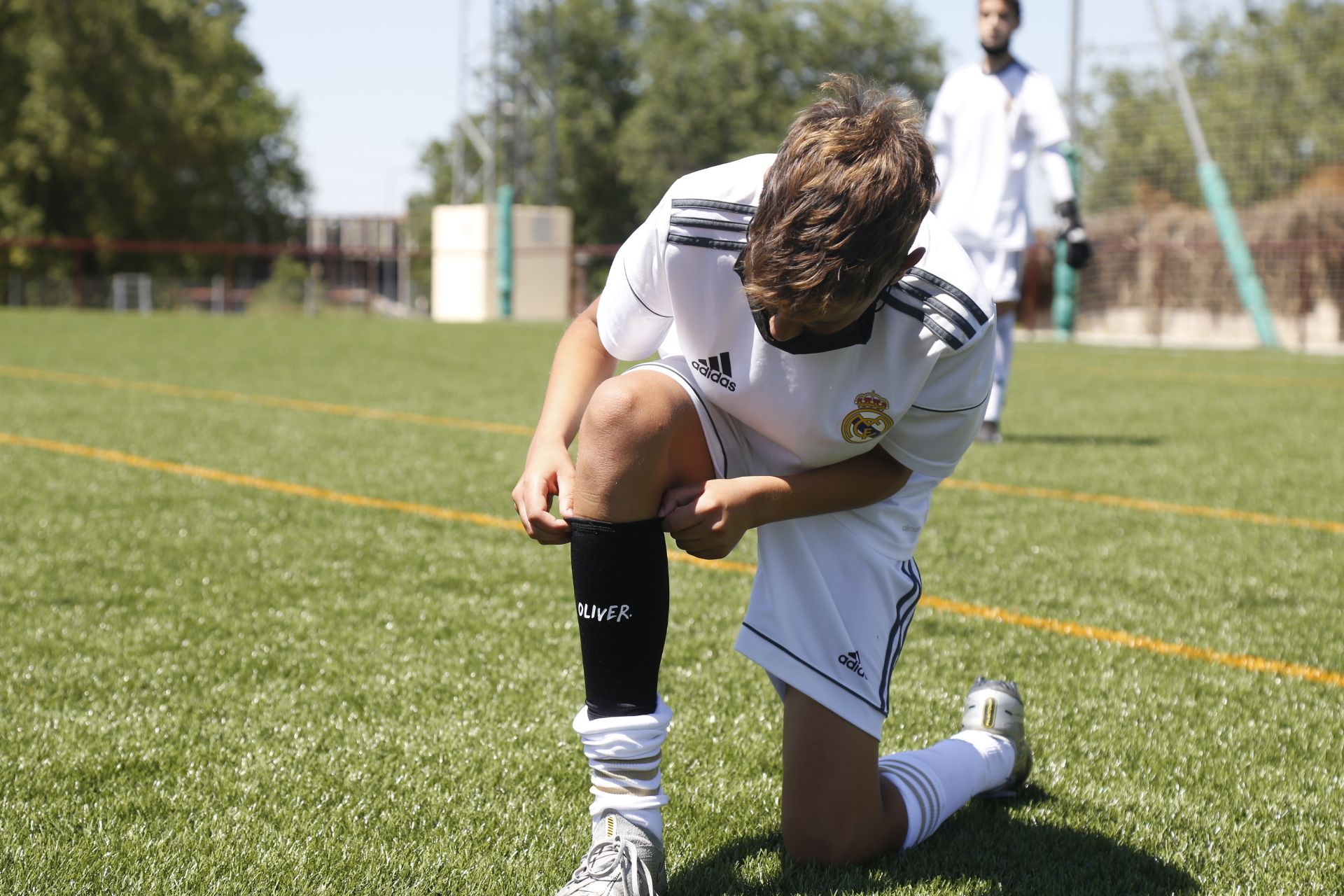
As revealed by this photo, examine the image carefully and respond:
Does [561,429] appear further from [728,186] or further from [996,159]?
[996,159]

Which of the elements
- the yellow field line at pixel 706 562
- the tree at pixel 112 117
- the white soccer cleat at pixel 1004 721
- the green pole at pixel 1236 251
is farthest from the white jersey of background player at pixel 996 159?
the tree at pixel 112 117

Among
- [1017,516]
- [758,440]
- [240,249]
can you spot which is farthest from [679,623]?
[240,249]

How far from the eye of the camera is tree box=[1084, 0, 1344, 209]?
1939 centimetres

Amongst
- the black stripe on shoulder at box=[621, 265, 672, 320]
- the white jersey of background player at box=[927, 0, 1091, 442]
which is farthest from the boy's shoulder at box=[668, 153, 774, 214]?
the white jersey of background player at box=[927, 0, 1091, 442]

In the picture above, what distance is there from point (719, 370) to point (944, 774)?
79 centimetres

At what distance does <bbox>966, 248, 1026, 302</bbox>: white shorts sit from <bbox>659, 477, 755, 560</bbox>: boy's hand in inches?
201

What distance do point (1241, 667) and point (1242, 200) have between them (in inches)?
807

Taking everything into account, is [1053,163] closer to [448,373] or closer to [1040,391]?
[1040,391]

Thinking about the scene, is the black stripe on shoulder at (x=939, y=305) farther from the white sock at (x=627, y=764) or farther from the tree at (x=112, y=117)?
the tree at (x=112, y=117)

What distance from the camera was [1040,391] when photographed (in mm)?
9727

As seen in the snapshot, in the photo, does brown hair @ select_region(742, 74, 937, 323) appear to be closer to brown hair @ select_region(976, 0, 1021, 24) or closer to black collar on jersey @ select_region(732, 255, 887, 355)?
black collar on jersey @ select_region(732, 255, 887, 355)

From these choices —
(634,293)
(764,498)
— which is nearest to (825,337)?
(764,498)

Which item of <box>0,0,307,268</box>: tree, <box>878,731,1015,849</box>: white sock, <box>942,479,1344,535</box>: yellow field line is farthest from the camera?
<box>0,0,307,268</box>: tree

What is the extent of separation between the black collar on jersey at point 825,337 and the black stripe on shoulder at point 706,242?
0.07ft
